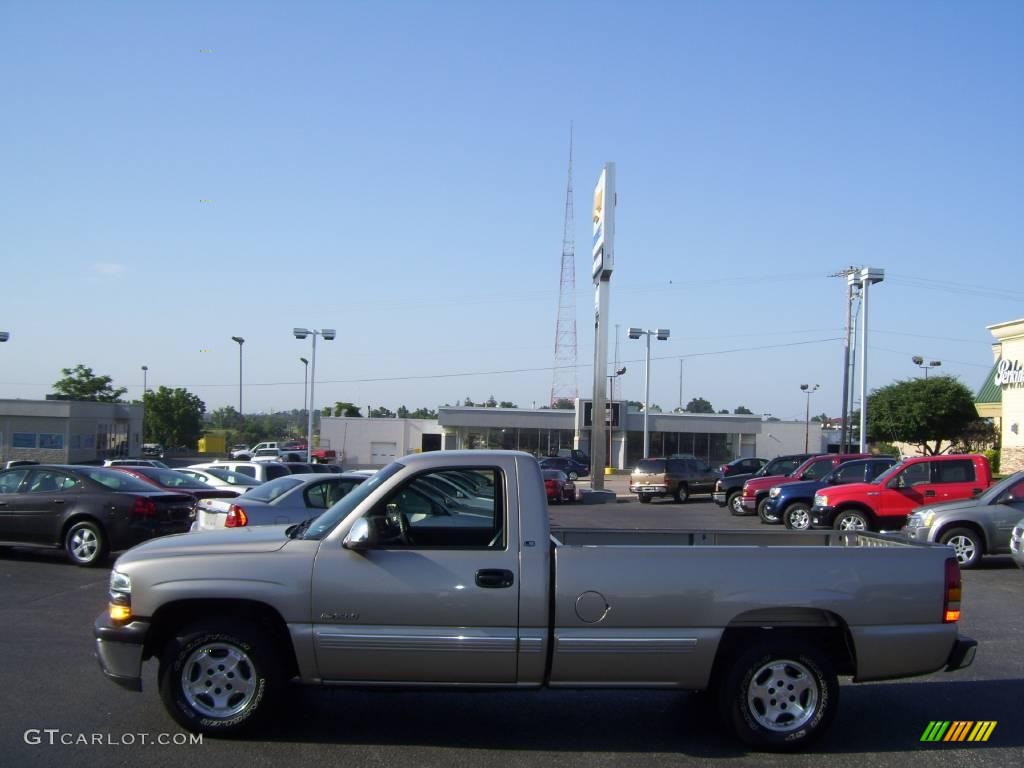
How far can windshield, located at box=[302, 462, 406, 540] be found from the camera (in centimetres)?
593

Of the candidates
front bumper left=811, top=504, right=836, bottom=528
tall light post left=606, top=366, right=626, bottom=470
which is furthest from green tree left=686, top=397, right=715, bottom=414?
front bumper left=811, top=504, right=836, bottom=528

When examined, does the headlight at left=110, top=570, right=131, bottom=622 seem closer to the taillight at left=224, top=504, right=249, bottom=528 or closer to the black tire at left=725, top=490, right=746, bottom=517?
the taillight at left=224, top=504, right=249, bottom=528

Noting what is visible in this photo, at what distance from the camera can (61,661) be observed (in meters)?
7.77

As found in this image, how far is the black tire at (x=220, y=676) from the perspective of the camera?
5.73m

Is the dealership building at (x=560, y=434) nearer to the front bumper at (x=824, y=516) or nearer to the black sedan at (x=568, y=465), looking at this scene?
the black sedan at (x=568, y=465)

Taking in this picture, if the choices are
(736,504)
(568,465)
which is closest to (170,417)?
(568,465)

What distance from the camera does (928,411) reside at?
44.9 metres

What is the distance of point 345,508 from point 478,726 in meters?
1.74

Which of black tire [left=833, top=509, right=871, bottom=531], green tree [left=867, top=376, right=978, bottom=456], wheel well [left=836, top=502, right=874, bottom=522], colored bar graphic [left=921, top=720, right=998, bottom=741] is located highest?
green tree [left=867, top=376, right=978, bottom=456]

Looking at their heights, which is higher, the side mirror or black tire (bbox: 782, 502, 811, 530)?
the side mirror

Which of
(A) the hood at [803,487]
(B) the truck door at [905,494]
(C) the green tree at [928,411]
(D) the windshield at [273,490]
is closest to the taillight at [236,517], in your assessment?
(D) the windshield at [273,490]

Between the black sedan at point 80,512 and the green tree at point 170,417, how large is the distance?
64.0 meters

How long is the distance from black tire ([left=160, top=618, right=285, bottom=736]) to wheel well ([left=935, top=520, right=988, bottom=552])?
11.8 metres

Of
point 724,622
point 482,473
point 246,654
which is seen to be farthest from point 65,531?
point 724,622
